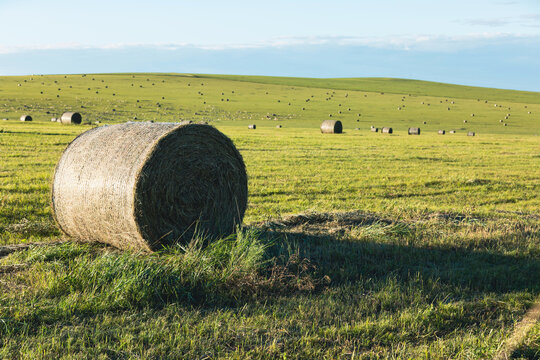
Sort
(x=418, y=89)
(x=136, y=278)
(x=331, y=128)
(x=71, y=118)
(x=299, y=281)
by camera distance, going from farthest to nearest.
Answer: (x=418, y=89), (x=331, y=128), (x=71, y=118), (x=299, y=281), (x=136, y=278)

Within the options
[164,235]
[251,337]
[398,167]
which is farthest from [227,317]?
[398,167]

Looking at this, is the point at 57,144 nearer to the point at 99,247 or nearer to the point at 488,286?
the point at 99,247

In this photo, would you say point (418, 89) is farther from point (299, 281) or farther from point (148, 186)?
point (299, 281)

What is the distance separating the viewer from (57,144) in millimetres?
24703

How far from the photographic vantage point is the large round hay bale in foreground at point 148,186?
25.6ft

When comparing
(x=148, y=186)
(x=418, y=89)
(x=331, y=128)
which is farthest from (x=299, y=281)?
(x=418, y=89)

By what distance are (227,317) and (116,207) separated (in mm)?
3118

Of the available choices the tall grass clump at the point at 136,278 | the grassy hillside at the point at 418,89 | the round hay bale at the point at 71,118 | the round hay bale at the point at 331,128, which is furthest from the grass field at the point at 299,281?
the grassy hillside at the point at 418,89

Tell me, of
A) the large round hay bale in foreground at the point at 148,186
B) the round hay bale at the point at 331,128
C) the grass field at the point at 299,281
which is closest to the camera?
the grass field at the point at 299,281

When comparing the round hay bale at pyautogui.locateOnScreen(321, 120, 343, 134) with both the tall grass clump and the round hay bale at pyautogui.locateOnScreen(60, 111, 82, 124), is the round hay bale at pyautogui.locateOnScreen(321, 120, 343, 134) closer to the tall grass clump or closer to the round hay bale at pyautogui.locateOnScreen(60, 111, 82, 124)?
the round hay bale at pyautogui.locateOnScreen(60, 111, 82, 124)

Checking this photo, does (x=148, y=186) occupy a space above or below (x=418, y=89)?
below

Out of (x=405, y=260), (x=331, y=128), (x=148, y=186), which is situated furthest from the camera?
(x=331, y=128)

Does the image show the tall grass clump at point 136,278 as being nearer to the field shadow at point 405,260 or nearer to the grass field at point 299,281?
the grass field at point 299,281

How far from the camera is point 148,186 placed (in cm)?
784
